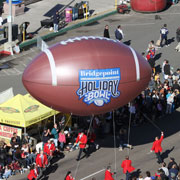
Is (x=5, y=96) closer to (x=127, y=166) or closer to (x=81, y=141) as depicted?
(x=81, y=141)

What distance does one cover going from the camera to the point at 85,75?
21266 millimetres

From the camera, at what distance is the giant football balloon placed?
837 inches

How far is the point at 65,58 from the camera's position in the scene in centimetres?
2136

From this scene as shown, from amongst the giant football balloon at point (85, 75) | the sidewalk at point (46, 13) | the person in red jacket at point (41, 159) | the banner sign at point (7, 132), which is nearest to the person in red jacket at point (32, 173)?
the person in red jacket at point (41, 159)

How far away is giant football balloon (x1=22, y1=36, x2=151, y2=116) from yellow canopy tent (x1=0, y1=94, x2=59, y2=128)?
3.34 m

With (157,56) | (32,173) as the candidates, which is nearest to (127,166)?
(32,173)

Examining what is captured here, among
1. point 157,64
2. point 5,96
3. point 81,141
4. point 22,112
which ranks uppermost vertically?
point 22,112

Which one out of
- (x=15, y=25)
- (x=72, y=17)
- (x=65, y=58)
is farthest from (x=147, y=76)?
(x=72, y=17)

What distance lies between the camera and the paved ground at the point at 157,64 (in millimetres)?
24766

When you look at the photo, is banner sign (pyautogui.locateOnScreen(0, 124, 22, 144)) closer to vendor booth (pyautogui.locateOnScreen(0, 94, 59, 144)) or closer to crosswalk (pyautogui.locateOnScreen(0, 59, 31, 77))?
vendor booth (pyautogui.locateOnScreen(0, 94, 59, 144))

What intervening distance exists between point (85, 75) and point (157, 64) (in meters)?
14.2

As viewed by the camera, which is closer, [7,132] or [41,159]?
[41,159]

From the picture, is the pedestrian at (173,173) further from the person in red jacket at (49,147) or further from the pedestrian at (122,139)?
the person in red jacket at (49,147)

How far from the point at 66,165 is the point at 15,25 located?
14801 millimetres
